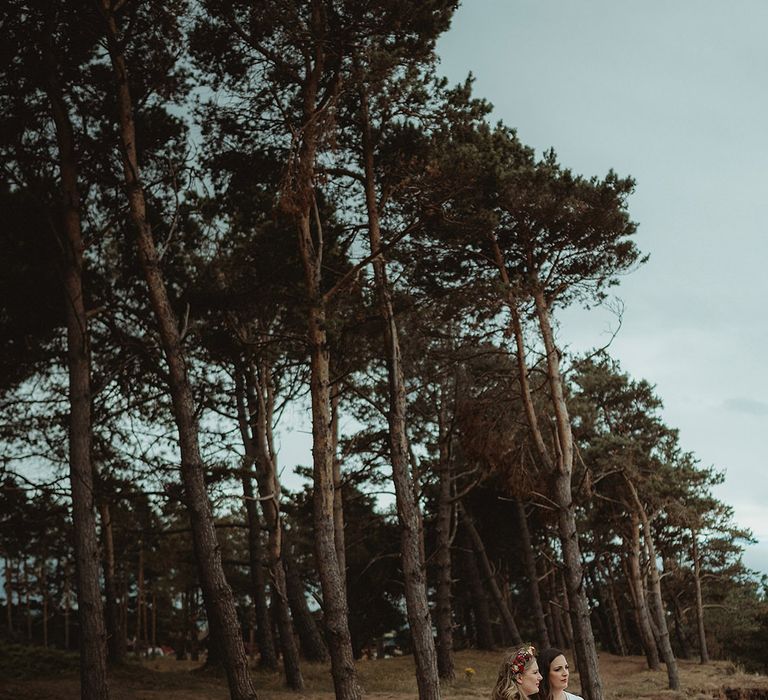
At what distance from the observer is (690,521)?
71.5 ft

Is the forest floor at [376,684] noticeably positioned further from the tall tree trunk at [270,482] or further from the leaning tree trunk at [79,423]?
the leaning tree trunk at [79,423]

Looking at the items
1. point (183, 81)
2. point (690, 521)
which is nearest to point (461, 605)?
point (690, 521)

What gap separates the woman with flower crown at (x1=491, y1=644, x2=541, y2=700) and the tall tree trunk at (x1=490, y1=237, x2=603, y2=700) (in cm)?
777

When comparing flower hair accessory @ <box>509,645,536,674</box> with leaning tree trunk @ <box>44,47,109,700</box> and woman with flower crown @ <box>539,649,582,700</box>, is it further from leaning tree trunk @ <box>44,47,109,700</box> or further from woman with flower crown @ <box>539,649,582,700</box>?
leaning tree trunk @ <box>44,47,109,700</box>

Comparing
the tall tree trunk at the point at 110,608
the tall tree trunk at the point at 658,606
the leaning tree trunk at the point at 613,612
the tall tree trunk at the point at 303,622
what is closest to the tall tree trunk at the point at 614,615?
the leaning tree trunk at the point at 613,612

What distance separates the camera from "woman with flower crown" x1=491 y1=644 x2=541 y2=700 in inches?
207

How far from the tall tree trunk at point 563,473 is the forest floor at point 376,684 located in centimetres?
353

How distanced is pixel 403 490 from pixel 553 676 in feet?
18.4

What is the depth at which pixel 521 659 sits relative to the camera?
17.6 ft

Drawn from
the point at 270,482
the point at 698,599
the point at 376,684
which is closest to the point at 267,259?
the point at 270,482

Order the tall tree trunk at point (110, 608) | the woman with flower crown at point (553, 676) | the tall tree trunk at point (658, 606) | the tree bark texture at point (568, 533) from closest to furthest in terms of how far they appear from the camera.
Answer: the woman with flower crown at point (553, 676) < the tree bark texture at point (568, 533) < the tall tree trunk at point (110, 608) < the tall tree trunk at point (658, 606)

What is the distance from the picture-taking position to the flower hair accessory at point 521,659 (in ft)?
17.5

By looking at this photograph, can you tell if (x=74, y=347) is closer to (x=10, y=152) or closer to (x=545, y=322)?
(x=10, y=152)

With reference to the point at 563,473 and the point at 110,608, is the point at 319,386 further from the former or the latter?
the point at 110,608
